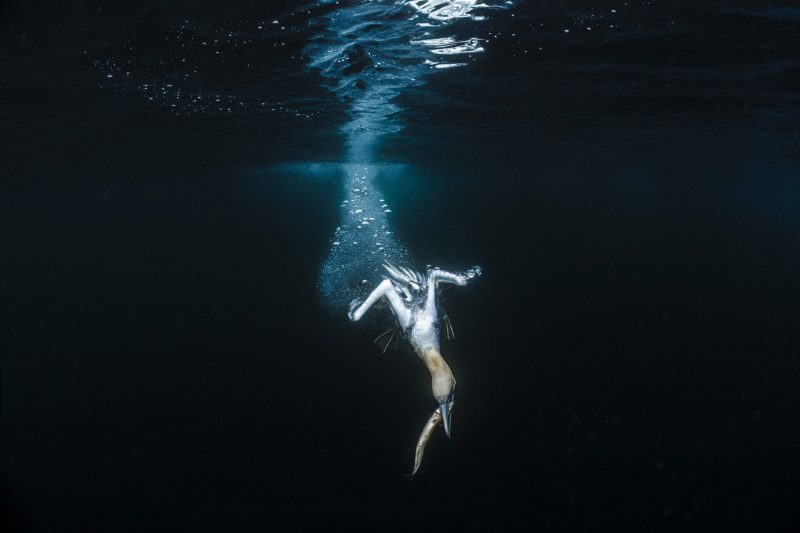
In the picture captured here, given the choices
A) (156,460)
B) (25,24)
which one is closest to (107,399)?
(156,460)

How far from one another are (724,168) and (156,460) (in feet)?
117

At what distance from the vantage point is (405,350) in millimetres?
6918

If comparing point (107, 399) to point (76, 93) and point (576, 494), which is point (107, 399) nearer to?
point (76, 93)

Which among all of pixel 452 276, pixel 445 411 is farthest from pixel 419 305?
pixel 445 411

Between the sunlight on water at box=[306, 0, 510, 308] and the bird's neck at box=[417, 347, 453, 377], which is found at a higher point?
the sunlight on water at box=[306, 0, 510, 308]

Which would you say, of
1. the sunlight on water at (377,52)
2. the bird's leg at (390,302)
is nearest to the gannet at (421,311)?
the bird's leg at (390,302)

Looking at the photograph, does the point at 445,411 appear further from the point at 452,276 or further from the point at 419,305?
the point at 452,276

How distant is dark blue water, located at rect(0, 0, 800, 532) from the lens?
8273 millimetres

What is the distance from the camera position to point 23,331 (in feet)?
127

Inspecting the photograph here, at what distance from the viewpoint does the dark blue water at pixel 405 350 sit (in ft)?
27.1

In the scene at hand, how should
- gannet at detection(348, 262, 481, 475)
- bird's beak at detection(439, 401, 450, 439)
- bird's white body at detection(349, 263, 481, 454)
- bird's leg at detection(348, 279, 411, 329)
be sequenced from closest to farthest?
bird's beak at detection(439, 401, 450, 439) → gannet at detection(348, 262, 481, 475) → bird's white body at detection(349, 263, 481, 454) → bird's leg at detection(348, 279, 411, 329)

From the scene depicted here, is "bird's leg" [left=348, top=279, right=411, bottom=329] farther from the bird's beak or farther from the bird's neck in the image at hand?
the bird's beak

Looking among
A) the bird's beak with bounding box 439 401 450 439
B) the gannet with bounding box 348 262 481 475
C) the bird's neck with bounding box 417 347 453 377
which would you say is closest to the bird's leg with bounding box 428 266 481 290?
the gannet with bounding box 348 262 481 475

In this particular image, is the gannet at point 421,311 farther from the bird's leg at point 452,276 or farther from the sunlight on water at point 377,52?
the sunlight on water at point 377,52
